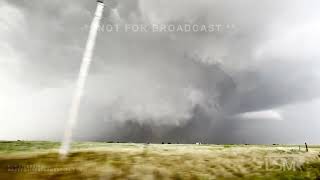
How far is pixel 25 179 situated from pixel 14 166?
16.3ft

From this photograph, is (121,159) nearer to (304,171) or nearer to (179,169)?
(179,169)

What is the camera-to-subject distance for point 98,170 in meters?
29.1

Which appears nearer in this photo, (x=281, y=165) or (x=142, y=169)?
(x=142, y=169)

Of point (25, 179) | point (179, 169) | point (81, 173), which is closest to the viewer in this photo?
point (25, 179)

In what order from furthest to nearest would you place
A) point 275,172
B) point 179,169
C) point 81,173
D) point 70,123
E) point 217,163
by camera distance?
point 217,163
point 275,172
point 179,169
point 70,123
point 81,173

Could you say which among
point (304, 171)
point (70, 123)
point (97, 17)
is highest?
point (97, 17)

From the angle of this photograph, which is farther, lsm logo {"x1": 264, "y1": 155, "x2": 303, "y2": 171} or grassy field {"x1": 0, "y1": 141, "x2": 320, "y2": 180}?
lsm logo {"x1": 264, "y1": 155, "x2": 303, "y2": 171}

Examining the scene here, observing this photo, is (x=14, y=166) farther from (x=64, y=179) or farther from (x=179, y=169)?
(x=179, y=169)

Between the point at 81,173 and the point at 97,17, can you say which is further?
the point at 97,17

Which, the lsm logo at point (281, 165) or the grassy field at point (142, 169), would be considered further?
the lsm logo at point (281, 165)

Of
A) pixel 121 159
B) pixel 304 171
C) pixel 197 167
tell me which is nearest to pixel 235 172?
pixel 197 167

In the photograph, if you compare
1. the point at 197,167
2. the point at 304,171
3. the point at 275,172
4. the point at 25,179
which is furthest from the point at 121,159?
the point at 304,171

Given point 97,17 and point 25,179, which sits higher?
point 97,17

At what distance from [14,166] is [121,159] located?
11.4 metres
